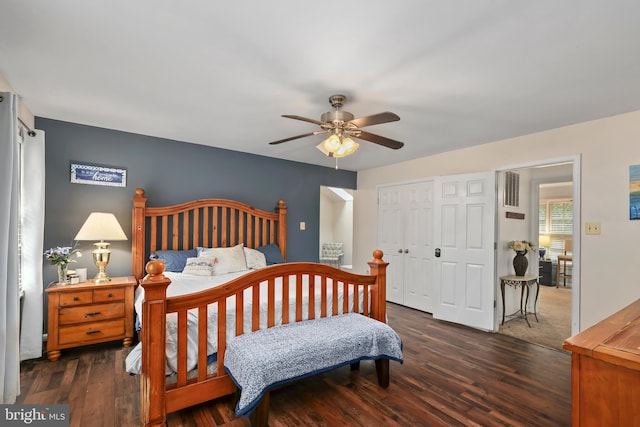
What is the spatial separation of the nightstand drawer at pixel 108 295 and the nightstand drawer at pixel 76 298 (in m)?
0.05

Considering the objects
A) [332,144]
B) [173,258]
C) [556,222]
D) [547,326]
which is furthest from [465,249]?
[556,222]

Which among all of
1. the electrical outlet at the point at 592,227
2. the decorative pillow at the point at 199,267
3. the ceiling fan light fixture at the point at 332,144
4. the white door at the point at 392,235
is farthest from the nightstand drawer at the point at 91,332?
the electrical outlet at the point at 592,227

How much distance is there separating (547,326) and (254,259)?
3.86 m

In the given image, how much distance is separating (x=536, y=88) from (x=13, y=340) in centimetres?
404

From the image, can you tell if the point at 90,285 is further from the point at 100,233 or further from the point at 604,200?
the point at 604,200

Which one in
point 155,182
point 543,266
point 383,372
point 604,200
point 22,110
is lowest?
point 383,372

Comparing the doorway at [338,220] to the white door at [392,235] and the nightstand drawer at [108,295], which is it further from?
the nightstand drawer at [108,295]

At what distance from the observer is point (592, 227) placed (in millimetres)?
2992

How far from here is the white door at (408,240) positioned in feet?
15.2

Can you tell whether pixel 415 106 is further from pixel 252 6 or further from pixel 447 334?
pixel 447 334

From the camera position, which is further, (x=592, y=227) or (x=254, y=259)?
(x=254, y=259)

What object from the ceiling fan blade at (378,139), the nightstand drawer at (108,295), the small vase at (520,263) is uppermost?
the ceiling fan blade at (378,139)

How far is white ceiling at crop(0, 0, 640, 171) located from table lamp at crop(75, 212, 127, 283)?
103 cm

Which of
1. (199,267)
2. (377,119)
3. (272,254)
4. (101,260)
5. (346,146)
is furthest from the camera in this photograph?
(272,254)
